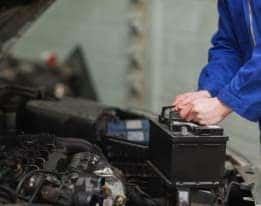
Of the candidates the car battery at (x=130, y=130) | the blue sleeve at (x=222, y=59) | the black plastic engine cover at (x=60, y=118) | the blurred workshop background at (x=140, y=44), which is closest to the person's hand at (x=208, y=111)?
the blue sleeve at (x=222, y=59)

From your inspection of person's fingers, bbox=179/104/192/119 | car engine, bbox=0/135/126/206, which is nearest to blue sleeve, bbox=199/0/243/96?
person's fingers, bbox=179/104/192/119

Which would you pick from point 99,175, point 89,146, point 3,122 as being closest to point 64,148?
point 89,146

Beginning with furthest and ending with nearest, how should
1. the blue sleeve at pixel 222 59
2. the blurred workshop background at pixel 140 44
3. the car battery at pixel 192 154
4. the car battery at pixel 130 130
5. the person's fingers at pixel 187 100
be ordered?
the blurred workshop background at pixel 140 44 < the car battery at pixel 130 130 < the blue sleeve at pixel 222 59 < the person's fingers at pixel 187 100 < the car battery at pixel 192 154

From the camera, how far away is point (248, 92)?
1756 millimetres

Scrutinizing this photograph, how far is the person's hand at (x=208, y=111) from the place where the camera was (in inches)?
69.6

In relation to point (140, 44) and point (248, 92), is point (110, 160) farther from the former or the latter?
point (140, 44)

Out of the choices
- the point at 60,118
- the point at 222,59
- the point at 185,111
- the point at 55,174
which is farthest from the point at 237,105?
the point at 60,118

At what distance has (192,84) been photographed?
4457mm

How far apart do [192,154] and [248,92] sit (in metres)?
0.24

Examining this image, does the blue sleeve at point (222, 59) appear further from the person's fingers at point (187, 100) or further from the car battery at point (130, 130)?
the car battery at point (130, 130)

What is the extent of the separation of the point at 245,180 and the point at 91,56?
3284 millimetres

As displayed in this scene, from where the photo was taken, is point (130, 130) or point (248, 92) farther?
point (130, 130)

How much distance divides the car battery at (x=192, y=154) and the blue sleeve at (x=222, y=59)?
30 centimetres

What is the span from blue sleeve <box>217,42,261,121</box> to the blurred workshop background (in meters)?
2.14
